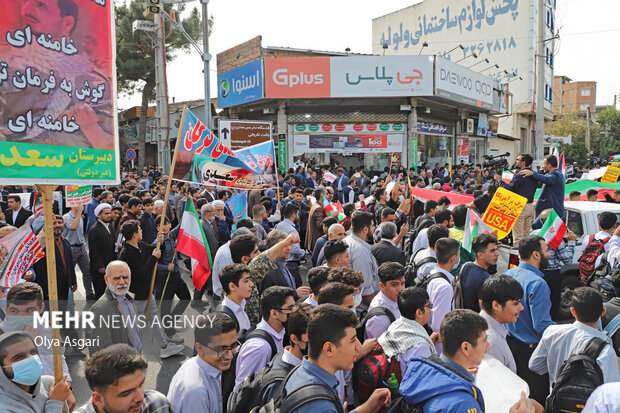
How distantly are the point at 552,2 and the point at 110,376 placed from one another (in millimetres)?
46777

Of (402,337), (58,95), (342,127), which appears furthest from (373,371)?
(342,127)

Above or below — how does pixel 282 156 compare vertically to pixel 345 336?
above

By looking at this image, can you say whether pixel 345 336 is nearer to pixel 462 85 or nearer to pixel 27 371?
pixel 27 371

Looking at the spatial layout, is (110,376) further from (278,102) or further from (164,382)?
(278,102)

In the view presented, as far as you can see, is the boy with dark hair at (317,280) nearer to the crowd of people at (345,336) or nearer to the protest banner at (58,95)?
the crowd of people at (345,336)

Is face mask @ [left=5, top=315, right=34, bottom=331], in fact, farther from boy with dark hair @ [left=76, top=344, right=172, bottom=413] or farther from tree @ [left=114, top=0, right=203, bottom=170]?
tree @ [left=114, top=0, right=203, bottom=170]

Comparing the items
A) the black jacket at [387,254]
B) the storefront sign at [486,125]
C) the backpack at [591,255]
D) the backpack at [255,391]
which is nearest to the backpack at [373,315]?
the backpack at [255,391]

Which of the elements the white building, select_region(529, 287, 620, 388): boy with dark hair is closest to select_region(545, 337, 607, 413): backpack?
select_region(529, 287, 620, 388): boy with dark hair

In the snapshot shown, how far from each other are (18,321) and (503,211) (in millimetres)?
5714

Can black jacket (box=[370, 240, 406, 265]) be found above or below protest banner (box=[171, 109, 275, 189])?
below

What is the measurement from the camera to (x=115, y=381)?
2234 millimetres

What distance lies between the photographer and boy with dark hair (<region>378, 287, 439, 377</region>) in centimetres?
292

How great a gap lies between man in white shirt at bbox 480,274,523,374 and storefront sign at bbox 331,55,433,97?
54.5ft

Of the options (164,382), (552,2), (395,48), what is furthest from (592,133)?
(164,382)
